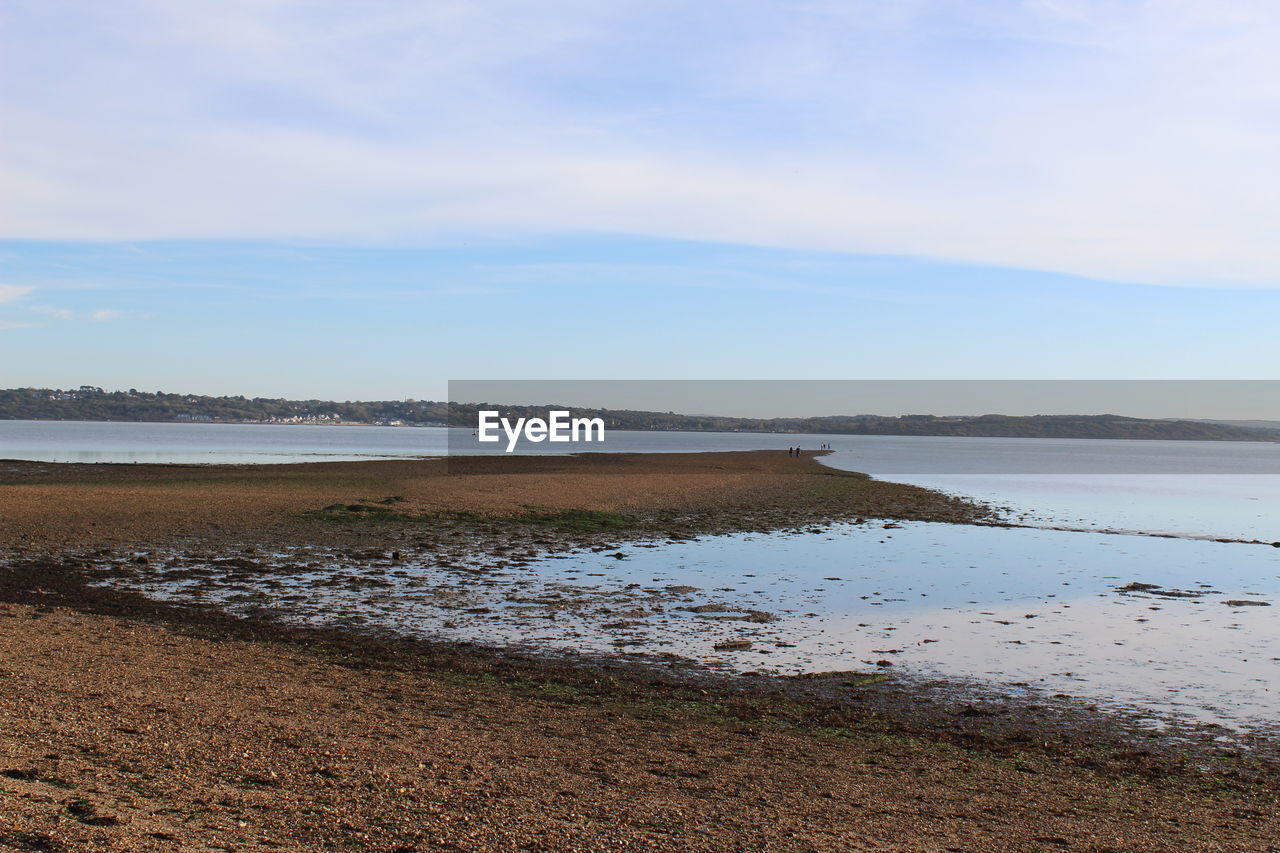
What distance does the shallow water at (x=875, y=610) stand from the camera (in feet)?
39.4

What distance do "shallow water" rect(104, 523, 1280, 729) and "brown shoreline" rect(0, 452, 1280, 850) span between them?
4.69ft

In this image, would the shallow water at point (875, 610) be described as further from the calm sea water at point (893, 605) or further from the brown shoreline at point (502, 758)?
the brown shoreline at point (502, 758)

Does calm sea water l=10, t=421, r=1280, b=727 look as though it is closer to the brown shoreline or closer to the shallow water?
the shallow water

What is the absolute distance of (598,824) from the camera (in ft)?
20.4

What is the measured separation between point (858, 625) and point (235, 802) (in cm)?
1022

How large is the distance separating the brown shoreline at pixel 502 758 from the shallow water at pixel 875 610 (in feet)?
4.69

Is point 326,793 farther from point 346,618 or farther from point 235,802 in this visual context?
point 346,618

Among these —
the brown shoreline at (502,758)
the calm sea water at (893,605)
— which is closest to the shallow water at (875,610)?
the calm sea water at (893,605)

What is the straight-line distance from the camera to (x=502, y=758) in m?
7.60

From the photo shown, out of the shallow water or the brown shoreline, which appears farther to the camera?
the shallow water

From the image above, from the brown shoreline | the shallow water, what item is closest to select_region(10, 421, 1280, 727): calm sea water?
the shallow water

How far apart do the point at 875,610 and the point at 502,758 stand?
9633 millimetres

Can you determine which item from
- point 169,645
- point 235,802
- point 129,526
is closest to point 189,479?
point 129,526

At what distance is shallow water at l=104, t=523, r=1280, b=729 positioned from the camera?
12023 millimetres
